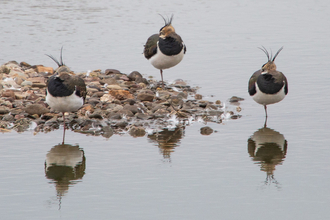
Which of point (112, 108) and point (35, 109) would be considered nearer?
point (35, 109)

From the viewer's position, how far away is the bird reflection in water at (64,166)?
7.85m

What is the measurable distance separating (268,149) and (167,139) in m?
2.05

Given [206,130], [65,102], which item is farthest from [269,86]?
[65,102]

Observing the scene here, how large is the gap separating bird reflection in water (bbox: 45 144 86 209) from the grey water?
0.06ft

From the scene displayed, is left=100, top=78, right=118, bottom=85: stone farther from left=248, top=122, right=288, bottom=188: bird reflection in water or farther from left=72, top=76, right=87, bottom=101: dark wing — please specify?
left=248, top=122, right=288, bottom=188: bird reflection in water

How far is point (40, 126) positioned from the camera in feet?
35.1

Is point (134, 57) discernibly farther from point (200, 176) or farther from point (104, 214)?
point (104, 214)

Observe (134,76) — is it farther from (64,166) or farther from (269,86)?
(64,166)

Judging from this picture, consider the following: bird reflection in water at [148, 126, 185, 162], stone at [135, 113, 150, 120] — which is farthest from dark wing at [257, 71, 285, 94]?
stone at [135, 113, 150, 120]

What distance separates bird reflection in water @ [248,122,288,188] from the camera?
27.7 ft

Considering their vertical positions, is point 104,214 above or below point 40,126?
below

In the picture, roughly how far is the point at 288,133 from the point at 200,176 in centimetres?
321

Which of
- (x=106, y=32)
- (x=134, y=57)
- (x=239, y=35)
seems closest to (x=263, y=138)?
(x=134, y=57)

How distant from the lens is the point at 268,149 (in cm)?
952
